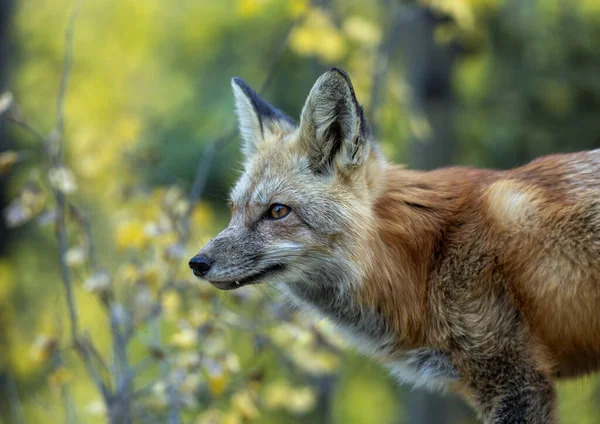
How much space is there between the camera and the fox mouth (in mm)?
4347

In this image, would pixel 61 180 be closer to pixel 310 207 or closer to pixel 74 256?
pixel 74 256

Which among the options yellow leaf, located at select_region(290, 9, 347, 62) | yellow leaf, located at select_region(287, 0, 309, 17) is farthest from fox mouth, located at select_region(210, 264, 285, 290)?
yellow leaf, located at select_region(287, 0, 309, 17)

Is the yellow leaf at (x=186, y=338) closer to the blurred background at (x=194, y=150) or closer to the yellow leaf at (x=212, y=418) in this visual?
the blurred background at (x=194, y=150)

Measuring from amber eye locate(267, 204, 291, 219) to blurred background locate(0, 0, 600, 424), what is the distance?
0.76 metres

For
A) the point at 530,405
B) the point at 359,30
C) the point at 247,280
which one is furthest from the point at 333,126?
the point at 359,30

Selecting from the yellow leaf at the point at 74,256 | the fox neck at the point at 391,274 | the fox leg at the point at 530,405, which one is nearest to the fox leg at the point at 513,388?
the fox leg at the point at 530,405

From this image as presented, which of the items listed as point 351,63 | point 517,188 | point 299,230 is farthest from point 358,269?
point 351,63

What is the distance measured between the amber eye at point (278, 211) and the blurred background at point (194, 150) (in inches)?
29.9

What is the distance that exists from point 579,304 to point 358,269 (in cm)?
127

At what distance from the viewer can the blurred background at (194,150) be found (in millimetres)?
5797

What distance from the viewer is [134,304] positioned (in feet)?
19.9

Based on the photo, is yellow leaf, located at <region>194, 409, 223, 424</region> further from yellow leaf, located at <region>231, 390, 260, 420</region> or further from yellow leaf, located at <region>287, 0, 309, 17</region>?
yellow leaf, located at <region>287, 0, 309, 17</region>

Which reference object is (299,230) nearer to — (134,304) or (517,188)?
(517,188)

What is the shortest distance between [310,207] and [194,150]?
9.52m
